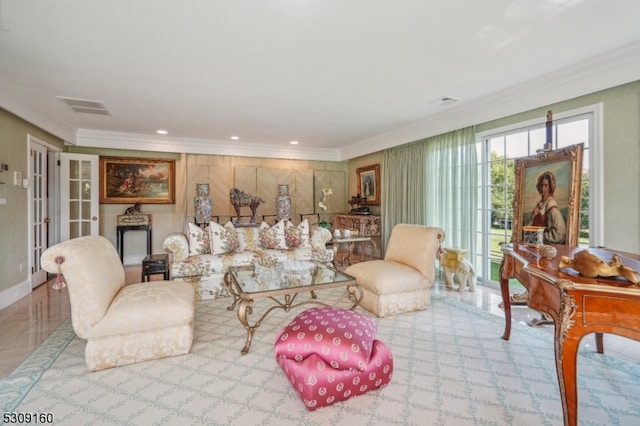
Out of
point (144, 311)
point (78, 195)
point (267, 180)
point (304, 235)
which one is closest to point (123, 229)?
point (78, 195)

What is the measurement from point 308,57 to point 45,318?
3.80 meters

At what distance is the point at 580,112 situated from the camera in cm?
316

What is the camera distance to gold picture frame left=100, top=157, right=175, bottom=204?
5801 mm

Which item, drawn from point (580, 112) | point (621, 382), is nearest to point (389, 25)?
point (580, 112)

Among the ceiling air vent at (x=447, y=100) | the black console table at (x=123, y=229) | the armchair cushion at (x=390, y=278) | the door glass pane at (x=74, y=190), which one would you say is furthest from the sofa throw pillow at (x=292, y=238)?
the door glass pane at (x=74, y=190)

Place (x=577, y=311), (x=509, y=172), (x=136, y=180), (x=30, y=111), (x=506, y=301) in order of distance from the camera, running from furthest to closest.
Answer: (x=136, y=180) < (x=509, y=172) < (x=30, y=111) < (x=506, y=301) < (x=577, y=311)

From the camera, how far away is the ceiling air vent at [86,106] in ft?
12.6

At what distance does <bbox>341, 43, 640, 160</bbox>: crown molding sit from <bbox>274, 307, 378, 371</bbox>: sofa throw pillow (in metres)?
3.31

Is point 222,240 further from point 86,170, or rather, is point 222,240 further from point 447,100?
point 447,100

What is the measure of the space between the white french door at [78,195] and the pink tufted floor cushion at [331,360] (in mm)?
5308

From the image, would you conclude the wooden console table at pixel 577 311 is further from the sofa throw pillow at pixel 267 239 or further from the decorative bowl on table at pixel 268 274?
the sofa throw pillow at pixel 267 239

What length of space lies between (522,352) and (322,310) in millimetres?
1690

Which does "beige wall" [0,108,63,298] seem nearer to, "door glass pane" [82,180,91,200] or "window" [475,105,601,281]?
"door glass pane" [82,180,91,200]

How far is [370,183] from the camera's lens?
681 cm
